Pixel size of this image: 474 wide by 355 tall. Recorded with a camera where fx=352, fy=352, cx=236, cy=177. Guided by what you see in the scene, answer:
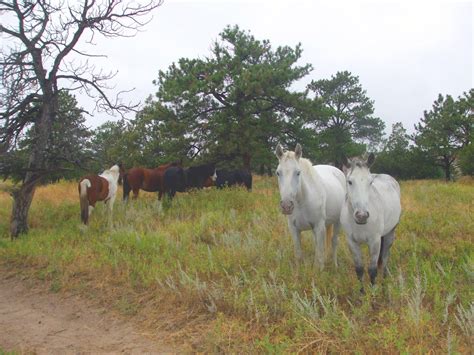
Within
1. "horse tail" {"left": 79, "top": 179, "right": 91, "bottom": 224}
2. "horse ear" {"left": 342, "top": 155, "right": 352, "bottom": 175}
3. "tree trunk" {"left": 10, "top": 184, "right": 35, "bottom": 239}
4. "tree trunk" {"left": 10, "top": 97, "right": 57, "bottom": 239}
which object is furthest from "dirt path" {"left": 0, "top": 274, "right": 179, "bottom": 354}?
"tree trunk" {"left": 10, "top": 97, "right": 57, "bottom": 239}

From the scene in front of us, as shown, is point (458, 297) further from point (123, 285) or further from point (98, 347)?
point (123, 285)

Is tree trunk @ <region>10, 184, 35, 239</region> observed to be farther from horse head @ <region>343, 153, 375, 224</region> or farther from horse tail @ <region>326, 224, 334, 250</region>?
horse head @ <region>343, 153, 375, 224</region>

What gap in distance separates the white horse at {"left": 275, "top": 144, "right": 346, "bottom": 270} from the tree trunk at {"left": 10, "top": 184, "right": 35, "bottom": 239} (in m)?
7.02

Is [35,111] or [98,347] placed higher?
[35,111]

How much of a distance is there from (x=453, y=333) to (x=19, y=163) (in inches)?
375

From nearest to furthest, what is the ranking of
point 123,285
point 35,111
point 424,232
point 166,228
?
point 123,285 < point 424,232 < point 166,228 < point 35,111

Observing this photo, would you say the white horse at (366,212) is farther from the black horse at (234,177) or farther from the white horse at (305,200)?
the black horse at (234,177)

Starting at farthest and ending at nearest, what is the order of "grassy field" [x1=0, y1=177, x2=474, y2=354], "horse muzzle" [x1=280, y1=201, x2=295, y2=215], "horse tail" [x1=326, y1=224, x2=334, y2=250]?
"horse tail" [x1=326, y1=224, x2=334, y2=250], "horse muzzle" [x1=280, y1=201, x2=295, y2=215], "grassy field" [x1=0, y1=177, x2=474, y2=354]

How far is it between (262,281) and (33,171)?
7.05m

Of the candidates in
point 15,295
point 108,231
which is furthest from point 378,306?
point 108,231

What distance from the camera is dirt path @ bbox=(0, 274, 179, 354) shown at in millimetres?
3863

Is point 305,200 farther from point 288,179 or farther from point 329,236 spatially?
point 329,236

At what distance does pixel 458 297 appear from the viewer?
12.7 feet

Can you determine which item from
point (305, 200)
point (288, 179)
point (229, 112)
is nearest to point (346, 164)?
point (288, 179)
